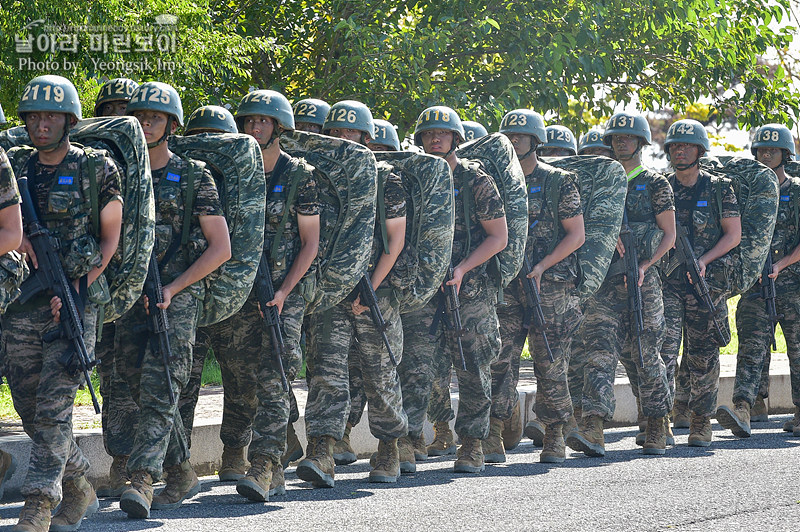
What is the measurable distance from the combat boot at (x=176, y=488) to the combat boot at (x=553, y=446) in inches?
100

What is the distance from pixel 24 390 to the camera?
5.55 meters

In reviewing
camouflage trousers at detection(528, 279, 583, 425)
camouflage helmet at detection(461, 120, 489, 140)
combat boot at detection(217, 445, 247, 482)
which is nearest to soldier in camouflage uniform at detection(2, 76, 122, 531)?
combat boot at detection(217, 445, 247, 482)

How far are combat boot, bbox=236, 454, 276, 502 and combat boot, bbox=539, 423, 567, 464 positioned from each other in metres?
2.25

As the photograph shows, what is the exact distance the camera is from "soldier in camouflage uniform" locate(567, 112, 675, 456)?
8547 mm

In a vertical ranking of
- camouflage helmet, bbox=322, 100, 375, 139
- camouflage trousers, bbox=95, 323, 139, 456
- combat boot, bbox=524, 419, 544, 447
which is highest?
camouflage helmet, bbox=322, 100, 375, 139

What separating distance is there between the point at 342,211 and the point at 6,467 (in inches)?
87.2

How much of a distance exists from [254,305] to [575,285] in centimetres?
268

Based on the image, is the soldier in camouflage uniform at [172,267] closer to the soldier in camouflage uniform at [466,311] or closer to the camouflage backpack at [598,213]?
the soldier in camouflage uniform at [466,311]

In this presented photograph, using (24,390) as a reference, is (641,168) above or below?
above

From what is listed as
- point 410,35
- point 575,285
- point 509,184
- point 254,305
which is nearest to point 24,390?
point 254,305

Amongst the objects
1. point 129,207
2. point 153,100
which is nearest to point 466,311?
point 153,100

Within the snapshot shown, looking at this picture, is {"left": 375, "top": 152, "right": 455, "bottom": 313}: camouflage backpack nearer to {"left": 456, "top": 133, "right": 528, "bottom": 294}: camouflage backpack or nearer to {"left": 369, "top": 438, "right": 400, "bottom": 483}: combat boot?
{"left": 456, "top": 133, "right": 528, "bottom": 294}: camouflage backpack

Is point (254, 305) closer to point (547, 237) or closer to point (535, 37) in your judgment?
point (547, 237)

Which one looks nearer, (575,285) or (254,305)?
(254,305)
